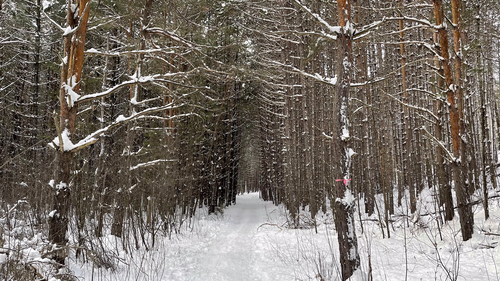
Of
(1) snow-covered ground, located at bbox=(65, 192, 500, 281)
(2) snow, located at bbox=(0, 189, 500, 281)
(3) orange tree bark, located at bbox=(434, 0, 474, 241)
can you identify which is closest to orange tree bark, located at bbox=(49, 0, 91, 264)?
(2) snow, located at bbox=(0, 189, 500, 281)

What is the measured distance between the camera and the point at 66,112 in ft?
13.4

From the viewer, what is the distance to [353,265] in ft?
14.9

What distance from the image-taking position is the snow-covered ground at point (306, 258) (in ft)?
14.9

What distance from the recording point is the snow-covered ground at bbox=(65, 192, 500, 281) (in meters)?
4.55

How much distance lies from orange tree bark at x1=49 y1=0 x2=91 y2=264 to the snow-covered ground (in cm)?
79

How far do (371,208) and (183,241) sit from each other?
7351 mm

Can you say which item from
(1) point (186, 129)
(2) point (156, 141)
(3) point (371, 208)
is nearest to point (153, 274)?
(2) point (156, 141)

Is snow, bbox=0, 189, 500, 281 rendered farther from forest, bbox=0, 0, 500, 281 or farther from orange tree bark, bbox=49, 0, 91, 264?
orange tree bark, bbox=49, 0, 91, 264

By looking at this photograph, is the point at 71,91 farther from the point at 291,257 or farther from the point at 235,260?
the point at 291,257

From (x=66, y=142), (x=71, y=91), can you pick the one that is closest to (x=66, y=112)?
(x=71, y=91)

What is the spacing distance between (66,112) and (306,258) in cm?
404

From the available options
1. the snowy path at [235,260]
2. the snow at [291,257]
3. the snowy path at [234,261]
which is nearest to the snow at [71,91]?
the snow at [291,257]

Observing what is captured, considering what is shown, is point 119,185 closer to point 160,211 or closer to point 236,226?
point 160,211

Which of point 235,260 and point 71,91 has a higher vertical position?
point 71,91
